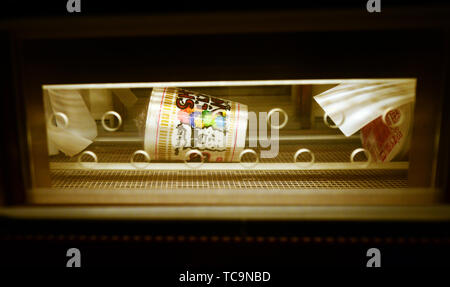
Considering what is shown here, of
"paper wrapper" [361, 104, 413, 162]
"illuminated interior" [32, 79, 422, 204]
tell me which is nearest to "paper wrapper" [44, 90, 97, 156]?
"illuminated interior" [32, 79, 422, 204]

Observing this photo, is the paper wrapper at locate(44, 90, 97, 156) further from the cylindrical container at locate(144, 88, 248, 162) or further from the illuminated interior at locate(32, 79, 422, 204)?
the cylindrical container at locate(144, 88, 248, 162)

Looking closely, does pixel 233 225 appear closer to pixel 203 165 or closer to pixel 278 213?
pixel 278 213

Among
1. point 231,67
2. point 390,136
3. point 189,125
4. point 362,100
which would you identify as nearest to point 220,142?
A: point 189,125

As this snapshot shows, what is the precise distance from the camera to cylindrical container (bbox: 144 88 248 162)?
885 mm

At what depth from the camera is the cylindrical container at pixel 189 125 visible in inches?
34.9

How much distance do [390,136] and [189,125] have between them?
0.68m

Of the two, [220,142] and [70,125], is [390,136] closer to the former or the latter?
[220,142]

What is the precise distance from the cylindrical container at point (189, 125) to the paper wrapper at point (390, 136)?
48cm

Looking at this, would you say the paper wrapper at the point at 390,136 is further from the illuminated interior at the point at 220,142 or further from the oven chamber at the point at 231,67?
the oven chamber at the point at 231,67

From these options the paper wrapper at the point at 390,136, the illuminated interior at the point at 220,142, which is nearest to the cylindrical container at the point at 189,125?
the illuminated interior at the point at 220,142

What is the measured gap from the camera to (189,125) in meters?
0.89

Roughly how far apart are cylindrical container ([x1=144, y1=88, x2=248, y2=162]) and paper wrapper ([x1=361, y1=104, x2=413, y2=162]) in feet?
1.58
